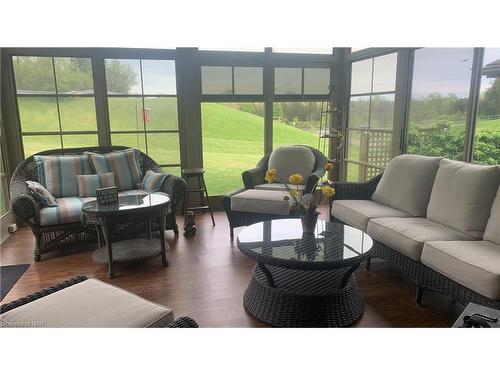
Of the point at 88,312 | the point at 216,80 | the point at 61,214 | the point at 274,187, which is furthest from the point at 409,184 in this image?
the point at 61,214

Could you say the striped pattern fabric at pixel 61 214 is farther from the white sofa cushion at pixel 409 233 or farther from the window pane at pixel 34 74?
the white sofa cushion at pixel 409 233

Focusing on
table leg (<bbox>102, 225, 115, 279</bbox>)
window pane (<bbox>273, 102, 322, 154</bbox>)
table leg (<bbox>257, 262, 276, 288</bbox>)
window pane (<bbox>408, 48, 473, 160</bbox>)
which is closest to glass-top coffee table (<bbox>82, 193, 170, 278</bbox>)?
table leg (<bbox>102, 225, 115, 279</bbox>)

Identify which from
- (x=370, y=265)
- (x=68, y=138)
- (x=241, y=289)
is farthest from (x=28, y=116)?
(x=370, y=265)

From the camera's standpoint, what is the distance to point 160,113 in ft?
14.4

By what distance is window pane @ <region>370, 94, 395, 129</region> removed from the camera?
3.86 m

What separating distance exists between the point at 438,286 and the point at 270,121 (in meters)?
3.15

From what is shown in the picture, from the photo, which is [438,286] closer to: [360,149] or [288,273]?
[288,273]

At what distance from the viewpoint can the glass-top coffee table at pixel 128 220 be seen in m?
2.66

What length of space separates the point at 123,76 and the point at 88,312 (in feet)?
11.8

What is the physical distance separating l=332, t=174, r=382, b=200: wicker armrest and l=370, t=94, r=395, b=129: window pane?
975 millimetres

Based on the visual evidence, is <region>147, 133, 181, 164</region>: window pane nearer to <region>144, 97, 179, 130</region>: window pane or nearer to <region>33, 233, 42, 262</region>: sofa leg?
<region>144, 97, 179, 130</region>: window pane

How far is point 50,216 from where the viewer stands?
302cm

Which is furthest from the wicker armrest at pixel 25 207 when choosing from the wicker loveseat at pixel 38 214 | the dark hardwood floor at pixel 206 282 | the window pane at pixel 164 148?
the window pane at pixel 164 148
